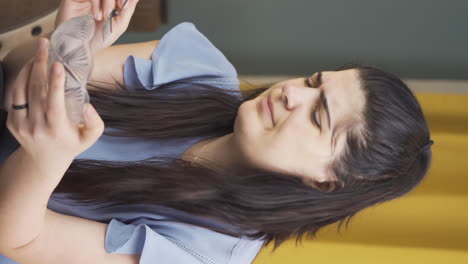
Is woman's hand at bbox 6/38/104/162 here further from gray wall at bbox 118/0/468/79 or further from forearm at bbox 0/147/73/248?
gray wall at bbox 118/0/468/79

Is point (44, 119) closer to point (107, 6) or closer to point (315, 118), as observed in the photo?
point (107, 6)

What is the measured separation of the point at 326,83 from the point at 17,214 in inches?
19.5

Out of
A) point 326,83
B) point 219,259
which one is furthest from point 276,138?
point 219,259

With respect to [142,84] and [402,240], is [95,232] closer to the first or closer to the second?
[142,84]

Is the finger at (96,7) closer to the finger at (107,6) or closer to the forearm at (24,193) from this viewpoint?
the finger at (107,6)

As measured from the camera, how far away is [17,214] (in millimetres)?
666

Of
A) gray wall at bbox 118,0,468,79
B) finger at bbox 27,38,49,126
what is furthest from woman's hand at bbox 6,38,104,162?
gray wall at bbox 118,0,468,79

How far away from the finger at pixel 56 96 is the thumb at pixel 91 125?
25 mm


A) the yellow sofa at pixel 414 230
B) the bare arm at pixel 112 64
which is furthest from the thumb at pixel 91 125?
the yellow sofa at pixel 414 230

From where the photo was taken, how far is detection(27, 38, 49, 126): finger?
53cm

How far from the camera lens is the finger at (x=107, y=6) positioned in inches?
29.9

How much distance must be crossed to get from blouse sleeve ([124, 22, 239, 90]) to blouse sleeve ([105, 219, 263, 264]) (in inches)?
10.7

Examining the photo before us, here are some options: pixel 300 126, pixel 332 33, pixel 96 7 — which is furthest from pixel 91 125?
pixel 332 33

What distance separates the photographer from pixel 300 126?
0.83 meters
